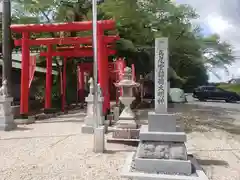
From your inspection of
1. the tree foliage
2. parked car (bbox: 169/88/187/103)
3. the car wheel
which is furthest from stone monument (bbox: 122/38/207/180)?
the car wheel

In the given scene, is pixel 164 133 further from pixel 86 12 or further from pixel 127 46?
pixel 86 12

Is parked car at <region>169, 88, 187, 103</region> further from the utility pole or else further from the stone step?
the stone step

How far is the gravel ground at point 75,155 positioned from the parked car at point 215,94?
18918 millimetres

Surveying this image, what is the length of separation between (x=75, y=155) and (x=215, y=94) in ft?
80.5

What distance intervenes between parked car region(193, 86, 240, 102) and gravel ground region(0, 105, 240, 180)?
745 inches

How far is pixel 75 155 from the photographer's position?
6367mm

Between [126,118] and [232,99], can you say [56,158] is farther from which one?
[232,99]

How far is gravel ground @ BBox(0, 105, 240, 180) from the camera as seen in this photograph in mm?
5105

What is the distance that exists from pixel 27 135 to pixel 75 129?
174 cm

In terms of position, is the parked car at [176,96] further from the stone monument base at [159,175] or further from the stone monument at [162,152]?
the stone monument base at [159,175]

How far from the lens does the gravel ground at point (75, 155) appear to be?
16.8 feet

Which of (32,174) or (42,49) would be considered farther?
(42,49)

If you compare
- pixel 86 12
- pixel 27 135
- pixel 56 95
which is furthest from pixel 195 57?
pixel 27 135

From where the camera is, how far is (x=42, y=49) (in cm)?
1758
